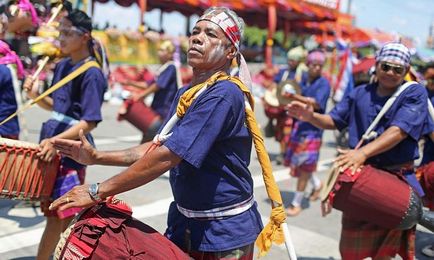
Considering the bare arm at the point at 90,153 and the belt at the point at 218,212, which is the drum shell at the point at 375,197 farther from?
the bare arm at the point at 90,153

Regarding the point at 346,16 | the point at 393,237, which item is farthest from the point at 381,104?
the point at 346,16

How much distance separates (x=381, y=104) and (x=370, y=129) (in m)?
0.18

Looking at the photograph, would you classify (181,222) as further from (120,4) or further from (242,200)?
(120,4)

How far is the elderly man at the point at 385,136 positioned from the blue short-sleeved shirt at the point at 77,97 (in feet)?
4.27

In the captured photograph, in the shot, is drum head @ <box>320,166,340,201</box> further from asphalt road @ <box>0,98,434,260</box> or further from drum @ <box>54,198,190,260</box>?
drum @ <box>54,198,190,260</box>

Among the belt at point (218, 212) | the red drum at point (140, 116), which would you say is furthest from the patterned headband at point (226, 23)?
the red drum at point (140, 116)

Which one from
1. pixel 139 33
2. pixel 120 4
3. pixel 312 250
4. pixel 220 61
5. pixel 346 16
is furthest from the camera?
pixel 346 16

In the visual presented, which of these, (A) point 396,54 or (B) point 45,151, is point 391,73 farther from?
(B) point 45,151

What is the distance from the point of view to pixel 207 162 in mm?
2164

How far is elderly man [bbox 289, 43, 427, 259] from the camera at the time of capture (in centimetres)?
321

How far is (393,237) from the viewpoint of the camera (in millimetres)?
3381

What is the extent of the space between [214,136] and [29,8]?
7.42 feet

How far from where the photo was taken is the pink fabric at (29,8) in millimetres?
3629

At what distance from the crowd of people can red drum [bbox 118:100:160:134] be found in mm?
33
